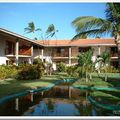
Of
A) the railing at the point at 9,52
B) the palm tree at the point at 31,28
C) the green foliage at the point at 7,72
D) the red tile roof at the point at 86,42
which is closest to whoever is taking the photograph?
the green foliage at the point at 7,72

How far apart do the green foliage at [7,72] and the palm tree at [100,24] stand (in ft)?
23.3

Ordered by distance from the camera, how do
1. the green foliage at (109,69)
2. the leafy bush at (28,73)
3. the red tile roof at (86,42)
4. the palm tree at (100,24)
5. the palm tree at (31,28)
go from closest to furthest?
the palm tree at (100,24) → the leafy bush at (28,73) → the green foliage at (109,69) → the red tile roof at (86,42) → the palm tree at (31,28)

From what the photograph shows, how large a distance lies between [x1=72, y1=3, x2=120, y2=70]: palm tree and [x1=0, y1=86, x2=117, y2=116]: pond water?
3.25 metres

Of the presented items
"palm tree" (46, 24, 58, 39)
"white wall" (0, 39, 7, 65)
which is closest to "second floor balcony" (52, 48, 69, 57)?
"palm tree" (46, 24, 58, 39)

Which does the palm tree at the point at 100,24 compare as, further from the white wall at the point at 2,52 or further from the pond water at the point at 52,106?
the white wall at the point at 2,52

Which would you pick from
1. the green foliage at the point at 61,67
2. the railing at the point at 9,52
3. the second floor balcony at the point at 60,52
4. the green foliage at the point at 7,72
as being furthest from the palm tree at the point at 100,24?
the second floor balcony at the point at 60,52

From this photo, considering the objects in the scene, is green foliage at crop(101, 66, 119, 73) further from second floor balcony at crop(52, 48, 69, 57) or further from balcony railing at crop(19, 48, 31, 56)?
second floor balcony at crop(52, 48, 69, 57)

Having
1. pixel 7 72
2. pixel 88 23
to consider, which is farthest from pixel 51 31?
pixel 88 23

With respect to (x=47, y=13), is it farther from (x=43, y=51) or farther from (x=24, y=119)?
(x=43, y=51)

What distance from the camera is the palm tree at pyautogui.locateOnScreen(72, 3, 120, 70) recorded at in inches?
596

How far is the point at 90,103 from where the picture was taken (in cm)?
1318

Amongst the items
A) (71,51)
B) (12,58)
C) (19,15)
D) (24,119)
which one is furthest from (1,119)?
(71,51)

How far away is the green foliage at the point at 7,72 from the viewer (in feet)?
67.4

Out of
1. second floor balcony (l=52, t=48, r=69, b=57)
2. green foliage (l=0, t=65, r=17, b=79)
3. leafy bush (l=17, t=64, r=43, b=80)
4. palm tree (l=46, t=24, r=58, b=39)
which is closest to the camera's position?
green foliage (l=0, t=65, r=17, b=79)
